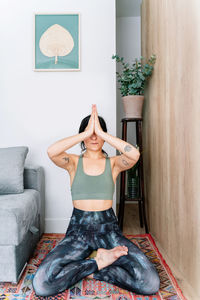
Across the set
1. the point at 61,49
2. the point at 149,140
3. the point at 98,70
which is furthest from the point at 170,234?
the point at 61,49

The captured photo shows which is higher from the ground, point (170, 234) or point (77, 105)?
point (77, 105)

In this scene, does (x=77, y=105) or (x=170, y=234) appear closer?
(x=170, y=234)

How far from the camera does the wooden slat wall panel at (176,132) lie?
1455 millimetres

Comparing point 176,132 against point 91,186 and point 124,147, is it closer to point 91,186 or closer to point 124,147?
point 124,147

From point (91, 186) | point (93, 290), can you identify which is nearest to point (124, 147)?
point (91, 186)

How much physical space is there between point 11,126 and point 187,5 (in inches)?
73.2

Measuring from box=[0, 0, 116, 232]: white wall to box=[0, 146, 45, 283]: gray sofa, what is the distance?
0.92 feet

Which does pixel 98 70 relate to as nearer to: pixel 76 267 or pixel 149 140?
pixel 149 140

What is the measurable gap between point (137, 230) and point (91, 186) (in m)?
1.12

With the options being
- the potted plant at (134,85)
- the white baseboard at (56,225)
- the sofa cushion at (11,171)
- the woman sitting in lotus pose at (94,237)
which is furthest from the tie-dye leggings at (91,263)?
the potted plant at (134,85)

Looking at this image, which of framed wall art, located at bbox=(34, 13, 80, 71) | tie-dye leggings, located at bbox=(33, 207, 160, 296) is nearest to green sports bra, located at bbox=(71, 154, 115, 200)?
tie-dye leggings, located at bbox=(33, 207, 160, 296)

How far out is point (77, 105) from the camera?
256 centimetres

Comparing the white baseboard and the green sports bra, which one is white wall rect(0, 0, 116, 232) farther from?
the green sports bra

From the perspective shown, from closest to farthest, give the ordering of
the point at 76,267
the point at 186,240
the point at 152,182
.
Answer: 1. the point at 76,267
2. the point at 186,240
3. the point at 152,182
